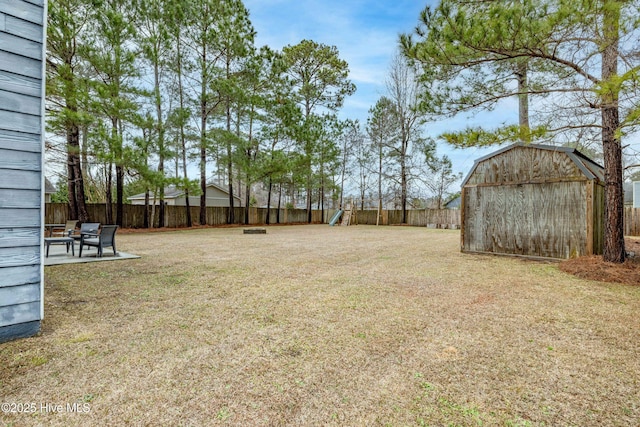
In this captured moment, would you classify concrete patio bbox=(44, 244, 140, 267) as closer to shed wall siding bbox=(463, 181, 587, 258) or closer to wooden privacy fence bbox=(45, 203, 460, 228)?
shed wall siding bbox=(463, 181, 587, 258)

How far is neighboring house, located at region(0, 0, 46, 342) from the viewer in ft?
7.98

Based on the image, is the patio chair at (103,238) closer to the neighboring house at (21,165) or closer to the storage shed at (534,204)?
the neighboring house at (21,165)

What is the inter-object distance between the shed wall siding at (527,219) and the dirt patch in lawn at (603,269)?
23.2 inches

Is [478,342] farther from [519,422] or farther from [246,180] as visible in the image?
[246,180]

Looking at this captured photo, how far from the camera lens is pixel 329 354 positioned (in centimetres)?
229

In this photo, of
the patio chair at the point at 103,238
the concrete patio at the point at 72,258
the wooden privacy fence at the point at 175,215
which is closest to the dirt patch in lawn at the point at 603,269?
the concrete patio at the point at 72,258

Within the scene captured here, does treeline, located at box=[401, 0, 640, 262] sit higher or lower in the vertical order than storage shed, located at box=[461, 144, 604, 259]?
higher

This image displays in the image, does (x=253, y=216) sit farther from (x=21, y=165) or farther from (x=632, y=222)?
(x=632, y=222)

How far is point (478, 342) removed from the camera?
2.51 m

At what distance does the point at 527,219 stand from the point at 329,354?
249 inches

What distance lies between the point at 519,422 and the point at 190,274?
4.63 metres

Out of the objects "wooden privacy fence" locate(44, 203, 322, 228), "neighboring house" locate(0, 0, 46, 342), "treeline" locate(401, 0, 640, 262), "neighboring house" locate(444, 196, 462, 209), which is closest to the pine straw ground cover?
"neighboring house" locate(0, 0, 46, 342)

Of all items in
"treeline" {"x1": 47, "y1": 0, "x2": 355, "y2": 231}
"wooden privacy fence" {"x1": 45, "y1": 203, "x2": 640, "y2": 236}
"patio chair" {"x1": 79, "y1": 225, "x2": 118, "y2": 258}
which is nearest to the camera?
"patio chair" {"x1": 79, "y1": 225, "x2": 118, "y2": 258}

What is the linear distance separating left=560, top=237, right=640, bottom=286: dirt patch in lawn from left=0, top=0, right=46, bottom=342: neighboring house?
713cm
